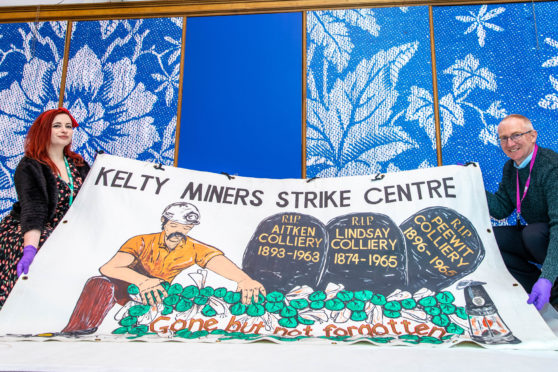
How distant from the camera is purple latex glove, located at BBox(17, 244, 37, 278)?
1.73 meters

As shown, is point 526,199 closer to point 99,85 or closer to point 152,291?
point 152,291

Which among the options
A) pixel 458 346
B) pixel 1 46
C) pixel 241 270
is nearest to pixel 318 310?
pixel 241 270

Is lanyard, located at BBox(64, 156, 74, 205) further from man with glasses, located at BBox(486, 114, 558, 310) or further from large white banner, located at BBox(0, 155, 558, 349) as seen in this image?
man with glasses, located at BBox(486, 114, 558, 310)

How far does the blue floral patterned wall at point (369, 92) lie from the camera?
8.63ft

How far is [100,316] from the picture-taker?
1.61 meters

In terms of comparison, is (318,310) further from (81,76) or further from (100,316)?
(81,76)

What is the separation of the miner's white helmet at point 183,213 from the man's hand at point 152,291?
0.34m

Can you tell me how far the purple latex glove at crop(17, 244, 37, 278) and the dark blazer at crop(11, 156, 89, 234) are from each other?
11 centimetres

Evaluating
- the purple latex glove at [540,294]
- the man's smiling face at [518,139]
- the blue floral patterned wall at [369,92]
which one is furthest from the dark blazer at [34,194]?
the man's smiling face at [518,139]

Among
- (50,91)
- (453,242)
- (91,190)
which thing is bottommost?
(453,242)

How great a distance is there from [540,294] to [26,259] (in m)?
1.95

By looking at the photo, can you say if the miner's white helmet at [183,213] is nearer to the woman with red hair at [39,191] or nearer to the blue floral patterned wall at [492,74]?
the woman with red hair at [39,191]

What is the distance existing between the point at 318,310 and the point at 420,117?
1475 millimetres

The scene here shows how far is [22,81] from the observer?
9.66 ft
